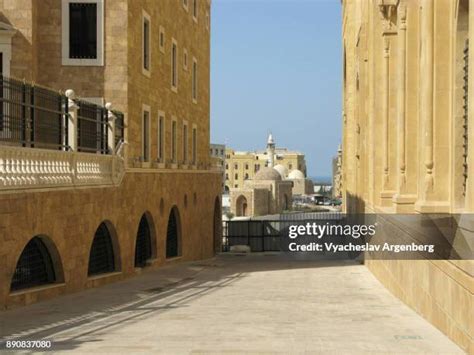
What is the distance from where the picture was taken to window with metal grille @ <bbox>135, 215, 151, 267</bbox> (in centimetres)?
2188

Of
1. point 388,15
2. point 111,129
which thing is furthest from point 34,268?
point 388,15

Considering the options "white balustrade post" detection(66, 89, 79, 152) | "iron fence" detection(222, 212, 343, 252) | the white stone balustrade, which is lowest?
"iron fence" detection(222, 212, 343, 252)

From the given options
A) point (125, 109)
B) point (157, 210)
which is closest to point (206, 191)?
point (157, 210)

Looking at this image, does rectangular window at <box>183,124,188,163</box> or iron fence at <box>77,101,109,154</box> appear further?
rectangular window at <box>183,124,188,163</box>

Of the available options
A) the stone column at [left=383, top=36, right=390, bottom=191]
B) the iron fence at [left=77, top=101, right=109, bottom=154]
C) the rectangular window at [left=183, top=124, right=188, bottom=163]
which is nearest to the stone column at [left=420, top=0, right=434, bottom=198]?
the stone column at [left=383, top=36, right=390, bottom=191]

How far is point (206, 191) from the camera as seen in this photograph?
106ft

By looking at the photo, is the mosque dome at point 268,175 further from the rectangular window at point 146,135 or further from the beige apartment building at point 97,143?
the rectangular window at point 146,135

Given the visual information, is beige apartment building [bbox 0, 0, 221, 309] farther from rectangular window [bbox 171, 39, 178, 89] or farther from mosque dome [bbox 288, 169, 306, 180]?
mosque dome [bbox 288, 169, 306, 180]

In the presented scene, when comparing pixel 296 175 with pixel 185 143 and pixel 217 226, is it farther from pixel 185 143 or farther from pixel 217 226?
pixel 185 143

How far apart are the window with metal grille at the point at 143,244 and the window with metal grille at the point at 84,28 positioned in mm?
5600

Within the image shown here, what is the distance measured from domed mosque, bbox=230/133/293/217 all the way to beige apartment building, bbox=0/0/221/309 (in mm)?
45416

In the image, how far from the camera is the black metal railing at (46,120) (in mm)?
13270

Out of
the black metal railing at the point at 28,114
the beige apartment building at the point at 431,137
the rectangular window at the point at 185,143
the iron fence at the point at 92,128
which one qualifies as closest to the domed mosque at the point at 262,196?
the rectangular window at the point at 185,143

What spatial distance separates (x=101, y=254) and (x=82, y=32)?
6652mm
